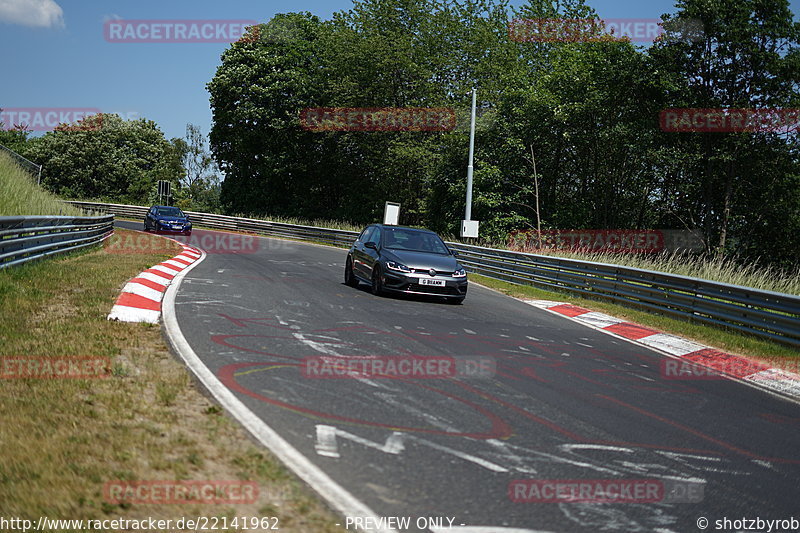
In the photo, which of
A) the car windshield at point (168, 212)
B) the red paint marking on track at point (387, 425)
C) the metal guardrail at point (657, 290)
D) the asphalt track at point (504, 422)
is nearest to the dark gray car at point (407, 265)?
the asphalt track at point (504, 422)

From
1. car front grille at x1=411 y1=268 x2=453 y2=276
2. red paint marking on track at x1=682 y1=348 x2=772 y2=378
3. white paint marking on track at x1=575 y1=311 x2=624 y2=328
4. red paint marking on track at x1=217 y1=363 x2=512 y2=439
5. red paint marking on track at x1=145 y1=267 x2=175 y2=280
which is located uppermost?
car front grille at x1=411 y1=268 x2=453 y2=276

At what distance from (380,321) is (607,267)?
8666 millimetres

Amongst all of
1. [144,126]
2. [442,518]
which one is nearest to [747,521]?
[442,518]

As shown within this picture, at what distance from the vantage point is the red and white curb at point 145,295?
8867 millimetres

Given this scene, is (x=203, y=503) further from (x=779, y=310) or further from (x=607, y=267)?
(x=607, y=267)

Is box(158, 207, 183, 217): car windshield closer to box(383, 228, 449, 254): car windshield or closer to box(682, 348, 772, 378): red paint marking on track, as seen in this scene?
box(383, 228, 449, 254): car windshield

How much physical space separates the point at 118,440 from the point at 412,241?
11.6 m

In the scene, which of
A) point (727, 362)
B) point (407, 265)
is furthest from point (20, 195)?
point (727, 362)

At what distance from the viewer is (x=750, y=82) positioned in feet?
113

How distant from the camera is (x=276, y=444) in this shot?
447cm

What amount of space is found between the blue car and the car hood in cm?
2530

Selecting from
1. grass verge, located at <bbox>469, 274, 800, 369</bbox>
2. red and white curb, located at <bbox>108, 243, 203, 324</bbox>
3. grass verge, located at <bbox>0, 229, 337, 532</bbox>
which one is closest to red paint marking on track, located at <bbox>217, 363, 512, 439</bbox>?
grass verge, located at <bbox>0, 229, 337, 532</bbox>

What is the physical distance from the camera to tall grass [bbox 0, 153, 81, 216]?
52.4ft

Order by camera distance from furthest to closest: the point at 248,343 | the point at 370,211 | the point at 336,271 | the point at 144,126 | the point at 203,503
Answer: the point at 144,126
the point at 370,211
the point at 336,271
the point at 248,343
the point at 203,503
